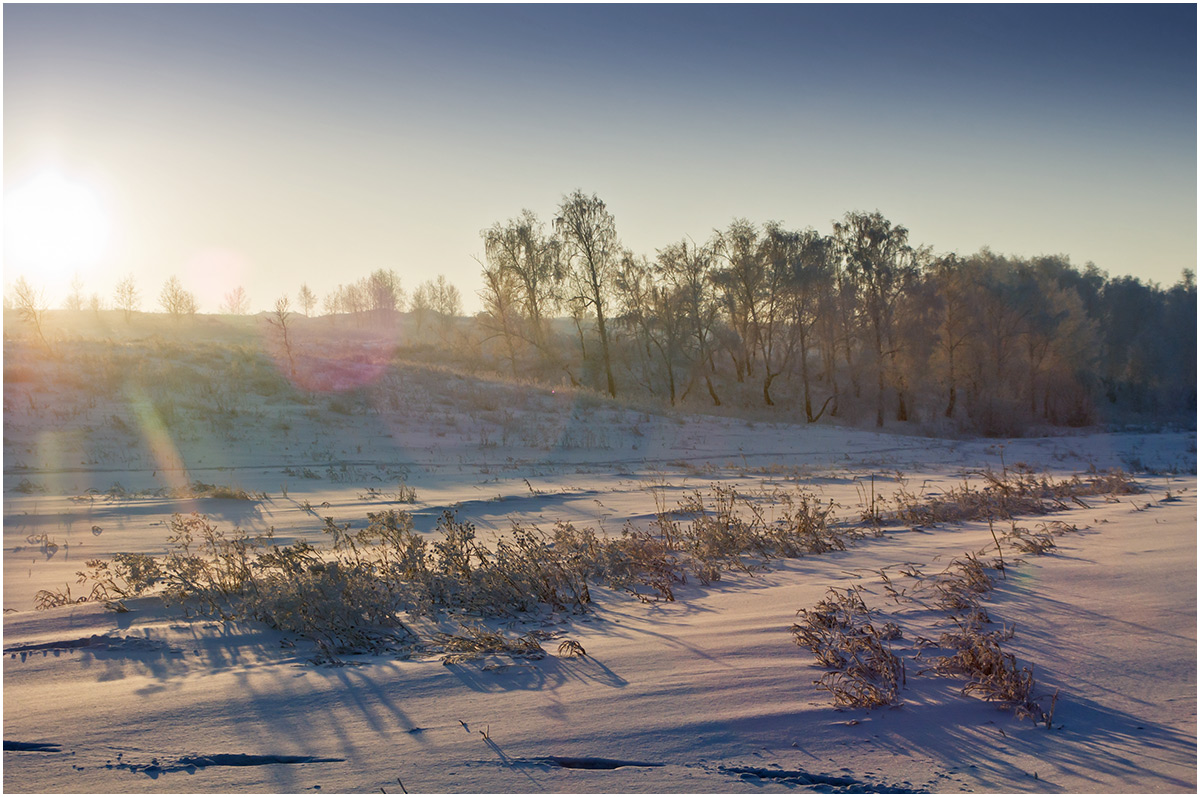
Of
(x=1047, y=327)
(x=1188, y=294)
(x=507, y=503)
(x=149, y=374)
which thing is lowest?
(x=507, y=503)

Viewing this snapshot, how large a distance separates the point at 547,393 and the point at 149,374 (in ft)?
40.6

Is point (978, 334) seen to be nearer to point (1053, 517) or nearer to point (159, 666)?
point (1053, 517)

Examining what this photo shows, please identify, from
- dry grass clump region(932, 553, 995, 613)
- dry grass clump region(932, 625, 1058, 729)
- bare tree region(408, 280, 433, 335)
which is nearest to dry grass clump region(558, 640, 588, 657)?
dry grass clump region(932, 625, 1058, 729)

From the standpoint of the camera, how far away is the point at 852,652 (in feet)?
9.64

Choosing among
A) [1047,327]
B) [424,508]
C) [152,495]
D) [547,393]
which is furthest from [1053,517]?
[1047,327]

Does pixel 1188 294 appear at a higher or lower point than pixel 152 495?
higher

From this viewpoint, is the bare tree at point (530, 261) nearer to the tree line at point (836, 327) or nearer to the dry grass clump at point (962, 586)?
the tree line at point (836, 327)

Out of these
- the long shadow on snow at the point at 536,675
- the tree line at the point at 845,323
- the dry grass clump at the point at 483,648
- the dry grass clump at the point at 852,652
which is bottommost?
the long shadow on snow at the point at 536,675

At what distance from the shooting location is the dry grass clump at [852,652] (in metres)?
2.65

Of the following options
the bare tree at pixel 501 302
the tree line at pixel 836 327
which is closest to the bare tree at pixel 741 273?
the tree line at pixel 836 327

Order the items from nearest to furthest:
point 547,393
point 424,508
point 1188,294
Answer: point 424,508
point 547,393
point 1188,294

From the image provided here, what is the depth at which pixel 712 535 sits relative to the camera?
567 centimetres

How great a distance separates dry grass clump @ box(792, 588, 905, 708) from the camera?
104 inches

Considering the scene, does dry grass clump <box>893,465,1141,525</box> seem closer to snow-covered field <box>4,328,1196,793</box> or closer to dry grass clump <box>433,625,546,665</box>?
snow-covered field <box>4,328,1196,793</box>
